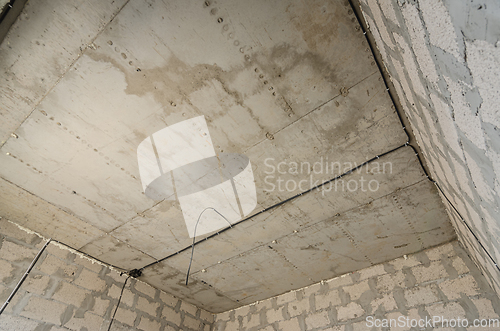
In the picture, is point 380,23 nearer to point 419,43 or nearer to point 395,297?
point 419,43

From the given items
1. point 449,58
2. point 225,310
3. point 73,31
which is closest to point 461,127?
point 449,58

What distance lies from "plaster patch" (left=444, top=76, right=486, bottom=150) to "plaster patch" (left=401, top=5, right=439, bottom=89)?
0.32ft

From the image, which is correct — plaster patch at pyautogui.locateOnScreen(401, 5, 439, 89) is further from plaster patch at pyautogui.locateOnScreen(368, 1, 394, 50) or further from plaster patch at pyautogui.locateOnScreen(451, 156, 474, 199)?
plaster patch at pyautogui.locateOnScreen(451, 156, 474, 199)

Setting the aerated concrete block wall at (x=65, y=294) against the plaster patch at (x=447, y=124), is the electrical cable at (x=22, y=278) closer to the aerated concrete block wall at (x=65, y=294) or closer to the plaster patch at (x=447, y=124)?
the aerated concrete block wall at (x=65, y=294)

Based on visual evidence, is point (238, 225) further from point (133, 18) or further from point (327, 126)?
point (133, 18)

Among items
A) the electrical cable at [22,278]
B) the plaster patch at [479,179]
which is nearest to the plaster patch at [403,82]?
the plaster patch at [479,179]

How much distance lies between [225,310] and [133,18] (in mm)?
4143

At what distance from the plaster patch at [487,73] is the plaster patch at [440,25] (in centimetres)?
6

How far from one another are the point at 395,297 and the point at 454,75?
8.82 ft

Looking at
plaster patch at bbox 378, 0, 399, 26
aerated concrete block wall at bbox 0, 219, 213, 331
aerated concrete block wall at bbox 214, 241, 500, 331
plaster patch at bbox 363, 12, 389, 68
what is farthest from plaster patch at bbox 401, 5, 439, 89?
aerated concrete block wall at bbox 0, 219, 213, 331

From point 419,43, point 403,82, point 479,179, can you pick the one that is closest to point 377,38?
point 403,82

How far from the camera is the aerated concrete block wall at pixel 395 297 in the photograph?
2229 millimetres

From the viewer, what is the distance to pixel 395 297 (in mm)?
2586

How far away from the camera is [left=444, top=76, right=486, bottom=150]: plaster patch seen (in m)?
0.73
